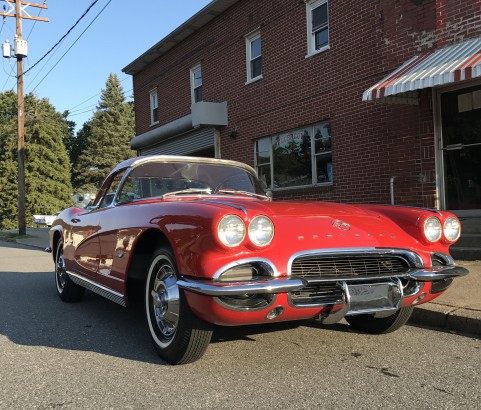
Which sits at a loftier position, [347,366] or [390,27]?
[390,27]

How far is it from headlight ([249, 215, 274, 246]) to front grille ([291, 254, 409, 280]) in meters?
0.24

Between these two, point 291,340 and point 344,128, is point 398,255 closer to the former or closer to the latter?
point 291,340

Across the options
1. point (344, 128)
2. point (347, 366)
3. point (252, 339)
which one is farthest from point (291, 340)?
point (344, 128)

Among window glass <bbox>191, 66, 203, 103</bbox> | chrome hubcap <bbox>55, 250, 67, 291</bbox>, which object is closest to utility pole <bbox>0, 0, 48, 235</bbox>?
window glass <bbox>191, 66, 203, 103</bbox>

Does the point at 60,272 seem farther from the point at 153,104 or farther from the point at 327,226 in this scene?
the point at 153,104

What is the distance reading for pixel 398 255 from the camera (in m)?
3.50

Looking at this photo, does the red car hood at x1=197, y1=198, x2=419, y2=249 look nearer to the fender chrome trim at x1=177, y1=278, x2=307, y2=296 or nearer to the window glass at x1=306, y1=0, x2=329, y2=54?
the fender chrome trim at x1=177, y1=278, x2=307, y2=296

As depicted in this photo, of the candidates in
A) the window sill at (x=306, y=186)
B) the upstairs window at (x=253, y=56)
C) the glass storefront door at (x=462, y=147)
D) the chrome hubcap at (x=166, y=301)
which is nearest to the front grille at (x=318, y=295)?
the chrome hubcap at (x=166, y=301)

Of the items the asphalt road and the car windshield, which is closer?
the asphalt road

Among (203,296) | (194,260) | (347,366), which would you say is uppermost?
(194,260)

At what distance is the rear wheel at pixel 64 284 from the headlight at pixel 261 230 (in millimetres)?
3428

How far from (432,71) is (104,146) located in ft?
175

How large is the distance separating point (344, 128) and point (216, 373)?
7.46 metres

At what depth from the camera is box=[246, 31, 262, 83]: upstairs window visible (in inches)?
490
